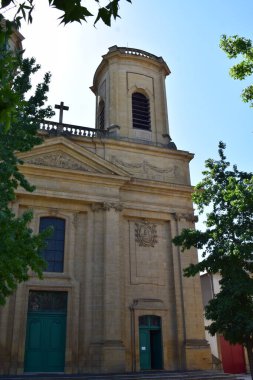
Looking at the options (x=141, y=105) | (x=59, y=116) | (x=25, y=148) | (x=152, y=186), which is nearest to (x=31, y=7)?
(x=25, y=148)

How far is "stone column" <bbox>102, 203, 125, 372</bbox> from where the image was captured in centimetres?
1487

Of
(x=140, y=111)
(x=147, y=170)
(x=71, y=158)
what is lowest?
(x=71, y=158)

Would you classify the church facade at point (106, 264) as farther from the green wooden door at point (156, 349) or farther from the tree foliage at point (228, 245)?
the tree foliage at point (228, 245)

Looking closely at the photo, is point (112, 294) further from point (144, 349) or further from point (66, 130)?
point (66, 130)

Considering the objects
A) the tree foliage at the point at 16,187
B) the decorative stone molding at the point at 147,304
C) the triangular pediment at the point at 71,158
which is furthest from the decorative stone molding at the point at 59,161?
the tree foliage at the point at 16,187

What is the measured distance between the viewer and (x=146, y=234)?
1861 cm

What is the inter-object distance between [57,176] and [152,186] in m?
4.66

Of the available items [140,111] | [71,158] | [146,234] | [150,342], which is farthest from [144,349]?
[140,111]

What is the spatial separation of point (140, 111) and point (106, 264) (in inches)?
388

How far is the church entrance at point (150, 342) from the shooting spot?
53.7ft

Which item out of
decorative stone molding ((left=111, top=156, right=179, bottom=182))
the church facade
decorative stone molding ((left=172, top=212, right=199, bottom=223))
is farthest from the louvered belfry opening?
decorative stone molding ((left=172, top=212, right=199, bottom=223))

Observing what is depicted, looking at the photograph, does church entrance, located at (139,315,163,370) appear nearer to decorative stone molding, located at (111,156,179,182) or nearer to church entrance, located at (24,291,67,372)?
church entrance, located at (24,291,67,372)

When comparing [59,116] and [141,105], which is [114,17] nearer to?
[59,116]

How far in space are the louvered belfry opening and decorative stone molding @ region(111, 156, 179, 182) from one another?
2.91 m
